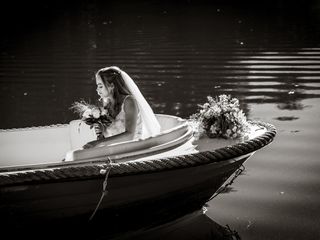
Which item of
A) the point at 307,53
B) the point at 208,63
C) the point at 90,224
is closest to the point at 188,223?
the point at 90,224

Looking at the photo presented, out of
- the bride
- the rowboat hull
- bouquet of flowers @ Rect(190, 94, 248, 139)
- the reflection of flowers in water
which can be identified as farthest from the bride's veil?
the reflection of flowers in water

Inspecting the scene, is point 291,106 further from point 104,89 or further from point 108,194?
point 108,194

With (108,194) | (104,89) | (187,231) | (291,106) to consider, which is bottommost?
(187,231)

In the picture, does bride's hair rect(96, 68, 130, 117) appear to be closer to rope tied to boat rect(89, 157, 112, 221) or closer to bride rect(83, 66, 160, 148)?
bride rect(83, 66, 160, 148)

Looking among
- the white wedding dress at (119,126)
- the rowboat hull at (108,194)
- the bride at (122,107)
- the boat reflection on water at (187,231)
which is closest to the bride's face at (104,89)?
the bride at (122,107)

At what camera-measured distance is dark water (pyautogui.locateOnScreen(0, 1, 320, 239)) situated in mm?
5359

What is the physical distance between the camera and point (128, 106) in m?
4.67

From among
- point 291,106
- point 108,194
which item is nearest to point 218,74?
point 291,106

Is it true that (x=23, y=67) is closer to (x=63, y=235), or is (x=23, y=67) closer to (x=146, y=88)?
(x=146, y=88)

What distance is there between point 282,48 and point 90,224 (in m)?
12.1

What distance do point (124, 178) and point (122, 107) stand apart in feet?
2.95

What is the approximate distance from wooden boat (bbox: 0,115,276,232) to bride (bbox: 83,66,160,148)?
0.23m

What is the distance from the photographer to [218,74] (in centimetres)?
1238

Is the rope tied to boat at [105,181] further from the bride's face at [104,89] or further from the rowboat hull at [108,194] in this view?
the bride's face at [104,89]
